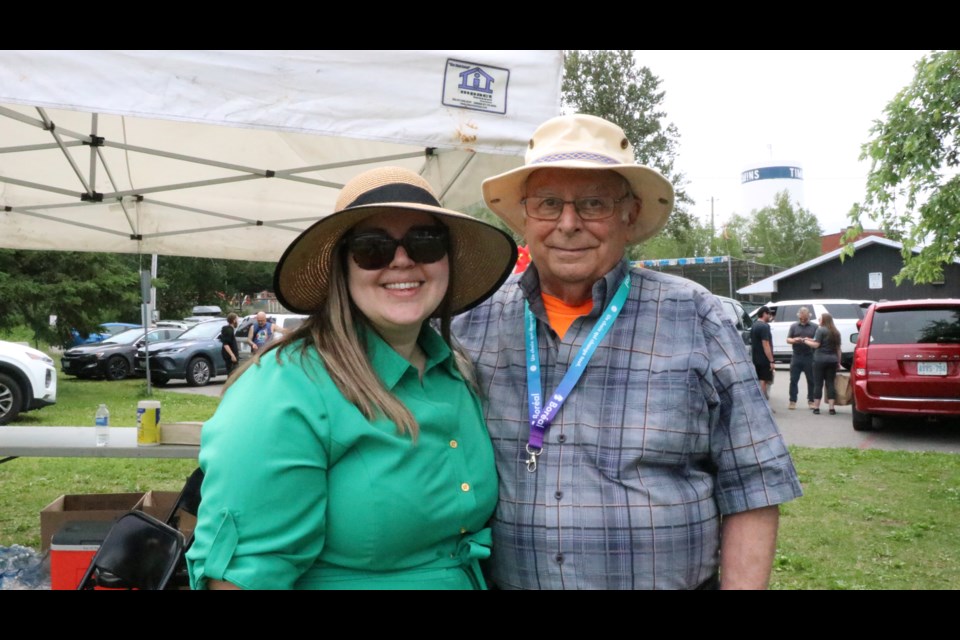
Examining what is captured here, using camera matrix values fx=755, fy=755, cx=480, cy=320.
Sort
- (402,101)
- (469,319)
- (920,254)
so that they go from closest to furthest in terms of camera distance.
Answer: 1. (469,319)
2. (402,101)
3. (920,254)

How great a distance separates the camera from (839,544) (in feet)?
20.2

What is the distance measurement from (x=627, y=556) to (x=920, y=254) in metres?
7.61

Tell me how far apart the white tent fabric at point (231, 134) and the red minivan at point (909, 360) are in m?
8.11

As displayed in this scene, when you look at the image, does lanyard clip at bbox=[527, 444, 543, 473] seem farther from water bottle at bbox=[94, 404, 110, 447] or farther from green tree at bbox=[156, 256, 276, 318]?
green tree at bbox=[156, 256, 276, 318]

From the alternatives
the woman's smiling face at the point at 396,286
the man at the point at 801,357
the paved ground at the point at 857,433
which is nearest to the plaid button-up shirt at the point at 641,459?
the woman's smiling face at the point at 396,286

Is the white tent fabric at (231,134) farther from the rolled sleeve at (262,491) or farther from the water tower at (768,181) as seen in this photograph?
the water tower at (768,181)

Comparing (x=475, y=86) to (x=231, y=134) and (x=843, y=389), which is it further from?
(x=843, y=389)

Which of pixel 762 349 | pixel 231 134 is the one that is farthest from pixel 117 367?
pixel 231 134

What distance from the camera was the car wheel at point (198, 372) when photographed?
61.4ft

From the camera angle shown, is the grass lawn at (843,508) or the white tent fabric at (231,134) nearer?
the white tent fabric at (231,134)

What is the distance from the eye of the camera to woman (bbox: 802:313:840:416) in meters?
13.0

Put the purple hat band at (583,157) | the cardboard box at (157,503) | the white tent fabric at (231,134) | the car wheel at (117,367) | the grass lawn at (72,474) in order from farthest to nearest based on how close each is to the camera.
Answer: the car wheel at (117,367) < the grass lawn at (72,474) < the cardboard box at (157,503) < the white tent fabric at (231,134) < the purple hat band at (583,157)

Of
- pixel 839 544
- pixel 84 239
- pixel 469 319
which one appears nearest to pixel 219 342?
pixel 84 239
